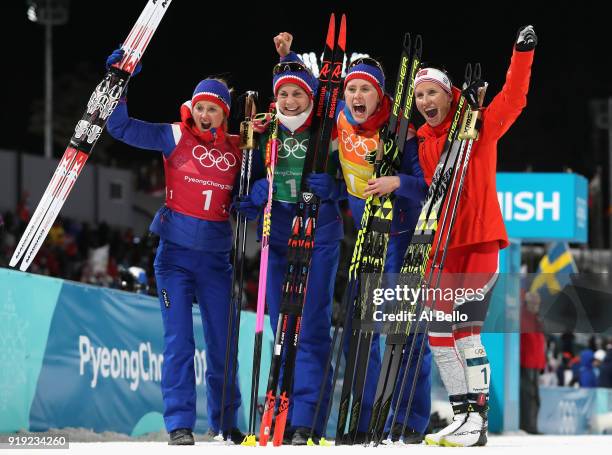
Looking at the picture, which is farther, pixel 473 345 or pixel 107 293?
pixel 107 293

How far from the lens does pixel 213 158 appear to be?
5.35 m

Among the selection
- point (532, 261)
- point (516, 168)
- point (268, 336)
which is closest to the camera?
point (268, 336)

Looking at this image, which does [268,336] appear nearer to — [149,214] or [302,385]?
[302,385]

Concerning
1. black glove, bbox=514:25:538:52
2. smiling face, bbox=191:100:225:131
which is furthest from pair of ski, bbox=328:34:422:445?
smiling face, bbox=191:100:225:131

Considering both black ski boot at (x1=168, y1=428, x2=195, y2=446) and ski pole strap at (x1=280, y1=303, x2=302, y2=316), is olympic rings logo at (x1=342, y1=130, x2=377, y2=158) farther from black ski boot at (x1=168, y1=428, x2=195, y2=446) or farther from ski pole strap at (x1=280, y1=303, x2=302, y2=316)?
black ski boot at (x1=168, y1=428, x2=195, y2=446)

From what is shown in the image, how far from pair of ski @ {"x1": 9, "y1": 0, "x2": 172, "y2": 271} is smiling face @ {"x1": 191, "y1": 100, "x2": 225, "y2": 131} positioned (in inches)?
13.8

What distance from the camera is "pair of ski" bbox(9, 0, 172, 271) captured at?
17.3ft

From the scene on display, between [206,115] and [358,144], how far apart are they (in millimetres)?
747

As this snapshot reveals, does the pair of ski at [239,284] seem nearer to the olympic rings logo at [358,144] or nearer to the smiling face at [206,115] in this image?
the smiling face at [206,115]

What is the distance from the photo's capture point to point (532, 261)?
16719mm

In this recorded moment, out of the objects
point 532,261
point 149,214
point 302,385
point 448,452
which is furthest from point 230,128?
point 149,214

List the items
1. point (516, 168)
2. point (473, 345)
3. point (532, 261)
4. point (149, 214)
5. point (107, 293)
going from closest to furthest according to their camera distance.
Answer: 1. point (473, 345)
2. point (107, 293)
3. point (532, 261)
4. point (149, 214)
5. point (516, 168)

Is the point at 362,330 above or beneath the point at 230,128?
beneath

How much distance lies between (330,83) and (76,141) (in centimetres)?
130
